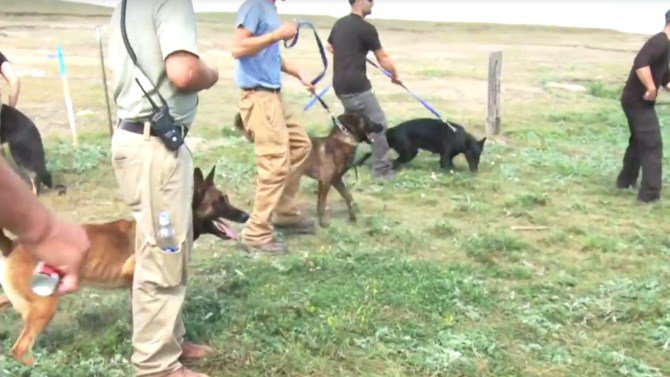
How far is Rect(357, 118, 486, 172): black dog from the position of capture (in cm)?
970

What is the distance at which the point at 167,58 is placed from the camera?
3719 mm

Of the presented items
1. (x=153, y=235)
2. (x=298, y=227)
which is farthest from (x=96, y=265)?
(x=298, y=227)

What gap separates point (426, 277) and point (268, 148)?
1.60m

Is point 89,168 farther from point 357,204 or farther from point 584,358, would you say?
point 584,358

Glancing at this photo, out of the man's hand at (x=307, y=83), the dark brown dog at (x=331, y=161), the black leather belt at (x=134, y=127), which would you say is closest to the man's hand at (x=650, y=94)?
the dark brown dog at (x=331, y=161)

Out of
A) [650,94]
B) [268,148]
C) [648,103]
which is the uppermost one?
[650,94]

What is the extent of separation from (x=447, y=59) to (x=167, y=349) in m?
22.3

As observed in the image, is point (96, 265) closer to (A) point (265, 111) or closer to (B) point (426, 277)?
(A) point (265, 111)

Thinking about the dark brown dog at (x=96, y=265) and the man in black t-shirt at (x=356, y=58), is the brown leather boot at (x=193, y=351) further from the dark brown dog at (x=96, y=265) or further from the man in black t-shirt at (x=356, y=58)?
the man in black t-shirt at (x=356, y=58)

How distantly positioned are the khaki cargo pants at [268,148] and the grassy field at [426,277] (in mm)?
312

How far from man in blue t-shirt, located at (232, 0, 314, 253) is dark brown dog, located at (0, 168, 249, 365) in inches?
45.0

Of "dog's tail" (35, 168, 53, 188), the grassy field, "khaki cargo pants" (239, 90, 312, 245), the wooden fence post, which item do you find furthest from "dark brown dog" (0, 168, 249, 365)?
the wooden fence post

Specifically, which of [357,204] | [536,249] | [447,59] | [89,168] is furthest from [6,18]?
[536,249]

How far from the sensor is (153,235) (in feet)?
12.8
